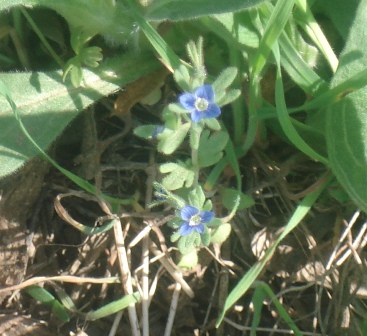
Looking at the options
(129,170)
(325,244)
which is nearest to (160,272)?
(129,170)

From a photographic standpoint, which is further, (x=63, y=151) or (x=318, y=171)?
(x=63, y=151)

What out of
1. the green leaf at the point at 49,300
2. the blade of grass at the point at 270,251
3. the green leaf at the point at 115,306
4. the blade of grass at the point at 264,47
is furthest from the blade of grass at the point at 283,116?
the green leaf at the point at 49,300

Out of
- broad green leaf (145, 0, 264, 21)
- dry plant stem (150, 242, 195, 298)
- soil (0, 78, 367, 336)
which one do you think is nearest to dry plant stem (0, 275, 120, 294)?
soil (0, 78, 367, 336)

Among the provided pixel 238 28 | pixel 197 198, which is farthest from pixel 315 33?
pixel 197 198

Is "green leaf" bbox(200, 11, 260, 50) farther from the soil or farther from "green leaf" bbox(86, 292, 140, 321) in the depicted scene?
"green leaf" bbox(86, 292, 140, 321)

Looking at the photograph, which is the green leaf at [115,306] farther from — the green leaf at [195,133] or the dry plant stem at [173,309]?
the green leaf at [195,133]

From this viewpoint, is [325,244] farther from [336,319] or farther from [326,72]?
[326,72]

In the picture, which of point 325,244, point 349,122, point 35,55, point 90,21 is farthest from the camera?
point 35,55
